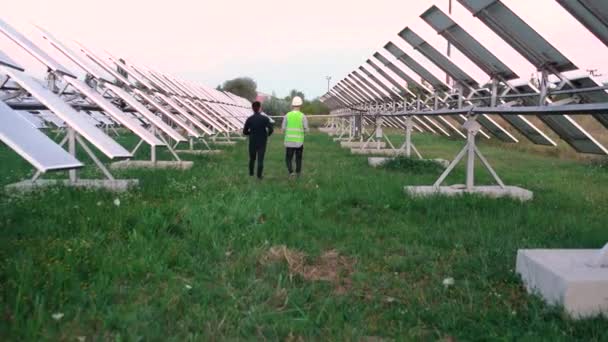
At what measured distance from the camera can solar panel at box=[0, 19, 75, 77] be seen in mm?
6969

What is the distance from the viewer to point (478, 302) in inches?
130

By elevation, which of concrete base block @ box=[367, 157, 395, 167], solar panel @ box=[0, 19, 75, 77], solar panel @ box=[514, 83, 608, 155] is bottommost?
concrete base block @ box=[367, 157, 395, 167]

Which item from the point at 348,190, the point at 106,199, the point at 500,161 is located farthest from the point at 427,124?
the point at 106,199

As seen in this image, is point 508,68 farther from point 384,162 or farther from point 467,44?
point 384,162

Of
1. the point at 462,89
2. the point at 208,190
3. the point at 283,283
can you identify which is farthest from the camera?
the point at 462,89

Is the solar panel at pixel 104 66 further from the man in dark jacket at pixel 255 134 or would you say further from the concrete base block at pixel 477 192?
the concrete base block at pixel 477 192

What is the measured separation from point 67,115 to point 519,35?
4.74 m

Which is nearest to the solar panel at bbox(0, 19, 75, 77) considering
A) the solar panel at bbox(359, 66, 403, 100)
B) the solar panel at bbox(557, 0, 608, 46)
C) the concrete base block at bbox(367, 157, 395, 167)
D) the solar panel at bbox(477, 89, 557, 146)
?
the solar panel at bbox(557, 0, 608, 46)

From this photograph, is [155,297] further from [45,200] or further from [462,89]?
[462,89]

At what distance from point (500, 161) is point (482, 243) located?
9.47m

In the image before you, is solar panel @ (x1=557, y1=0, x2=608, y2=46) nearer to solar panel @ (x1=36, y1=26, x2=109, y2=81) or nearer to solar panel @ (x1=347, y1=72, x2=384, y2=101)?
solar panel @ (x1=36, y1=26, x2=109, y2=81)

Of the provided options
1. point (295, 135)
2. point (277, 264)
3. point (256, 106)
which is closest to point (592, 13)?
point (277, 264)

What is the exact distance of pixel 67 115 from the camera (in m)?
6.04

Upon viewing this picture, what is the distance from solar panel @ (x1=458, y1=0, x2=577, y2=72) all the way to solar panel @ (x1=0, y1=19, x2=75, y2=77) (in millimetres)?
4877
